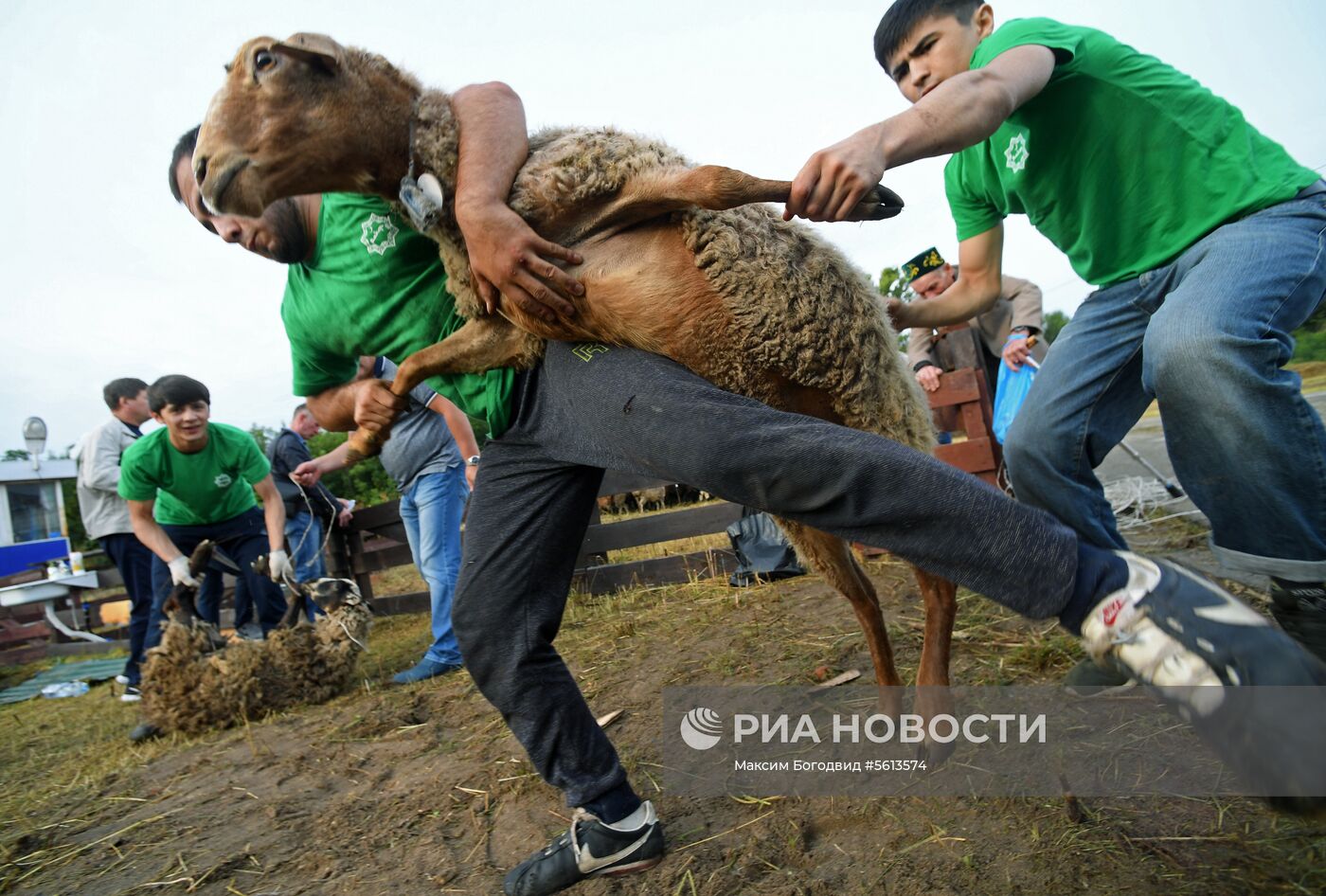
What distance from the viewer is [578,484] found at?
6.76 feet

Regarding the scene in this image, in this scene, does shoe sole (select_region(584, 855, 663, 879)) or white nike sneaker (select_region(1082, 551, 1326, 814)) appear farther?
shoe sole (select_region(584, 855, 663, 879))

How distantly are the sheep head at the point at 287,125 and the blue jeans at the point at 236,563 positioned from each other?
16.5 feet

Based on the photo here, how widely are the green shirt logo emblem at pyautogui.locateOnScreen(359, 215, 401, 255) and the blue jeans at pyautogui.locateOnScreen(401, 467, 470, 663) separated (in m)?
3.24

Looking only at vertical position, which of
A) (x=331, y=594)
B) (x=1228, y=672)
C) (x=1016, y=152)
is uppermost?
(x=1016, y=152)

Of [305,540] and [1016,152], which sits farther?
[305,540]

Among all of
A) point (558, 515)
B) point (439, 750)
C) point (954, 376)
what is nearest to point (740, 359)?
point (558, 515)

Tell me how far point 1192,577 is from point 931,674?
99cm

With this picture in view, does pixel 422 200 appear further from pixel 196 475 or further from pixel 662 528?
pixel 196 475

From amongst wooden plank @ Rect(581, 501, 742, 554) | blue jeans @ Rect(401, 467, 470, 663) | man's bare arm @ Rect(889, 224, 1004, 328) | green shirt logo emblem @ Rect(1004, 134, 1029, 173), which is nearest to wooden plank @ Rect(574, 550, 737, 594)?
wooden plank @ Rect(581, 501, 742, 554)

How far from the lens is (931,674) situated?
229 cm

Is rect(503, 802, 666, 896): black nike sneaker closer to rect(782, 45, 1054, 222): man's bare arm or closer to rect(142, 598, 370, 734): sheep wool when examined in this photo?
rect(782, 45, 1054, 222): man's bare arm

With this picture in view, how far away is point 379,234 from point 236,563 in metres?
5.16

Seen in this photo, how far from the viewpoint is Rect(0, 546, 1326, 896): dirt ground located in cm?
175

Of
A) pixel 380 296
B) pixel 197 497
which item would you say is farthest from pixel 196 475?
pixel 380 296
